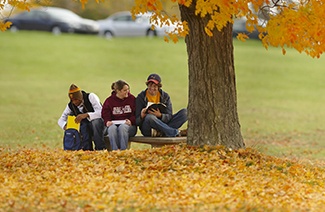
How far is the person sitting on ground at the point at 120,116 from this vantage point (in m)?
10.6

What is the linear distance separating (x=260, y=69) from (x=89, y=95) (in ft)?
73.6

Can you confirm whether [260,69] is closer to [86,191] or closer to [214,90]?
[214,90]

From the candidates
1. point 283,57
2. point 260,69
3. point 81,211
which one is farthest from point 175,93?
point 81,211

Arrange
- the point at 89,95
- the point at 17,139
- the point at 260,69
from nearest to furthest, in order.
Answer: the point at 89,95 → the point at 17,139 → the point at 260,69

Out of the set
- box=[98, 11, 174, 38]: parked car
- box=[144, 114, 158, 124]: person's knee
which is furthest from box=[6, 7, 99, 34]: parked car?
box=[144, 114, 158, 124]: person's knee

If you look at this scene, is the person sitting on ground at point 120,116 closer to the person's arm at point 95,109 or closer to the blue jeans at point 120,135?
the blue jeans at point 120,135

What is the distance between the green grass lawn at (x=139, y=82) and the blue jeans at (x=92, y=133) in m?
2.47

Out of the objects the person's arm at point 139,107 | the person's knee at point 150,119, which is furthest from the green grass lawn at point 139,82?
the person's arm at point 139,107

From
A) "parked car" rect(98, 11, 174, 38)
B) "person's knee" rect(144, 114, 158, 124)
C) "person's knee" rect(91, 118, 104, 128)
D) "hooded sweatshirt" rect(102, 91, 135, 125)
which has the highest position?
"parked car" rect(98, 11, 174, 38)

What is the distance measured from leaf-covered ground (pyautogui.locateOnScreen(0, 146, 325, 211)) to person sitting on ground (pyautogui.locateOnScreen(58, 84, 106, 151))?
2.65ft

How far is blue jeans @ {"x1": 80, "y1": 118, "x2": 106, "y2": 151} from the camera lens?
35.4ft

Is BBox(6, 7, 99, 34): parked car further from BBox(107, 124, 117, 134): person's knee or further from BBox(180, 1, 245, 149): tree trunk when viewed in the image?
BBox(180, 1, 245, 149): tree trunk

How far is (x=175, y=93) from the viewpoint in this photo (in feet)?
82.1

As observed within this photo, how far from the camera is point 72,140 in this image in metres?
11.0
